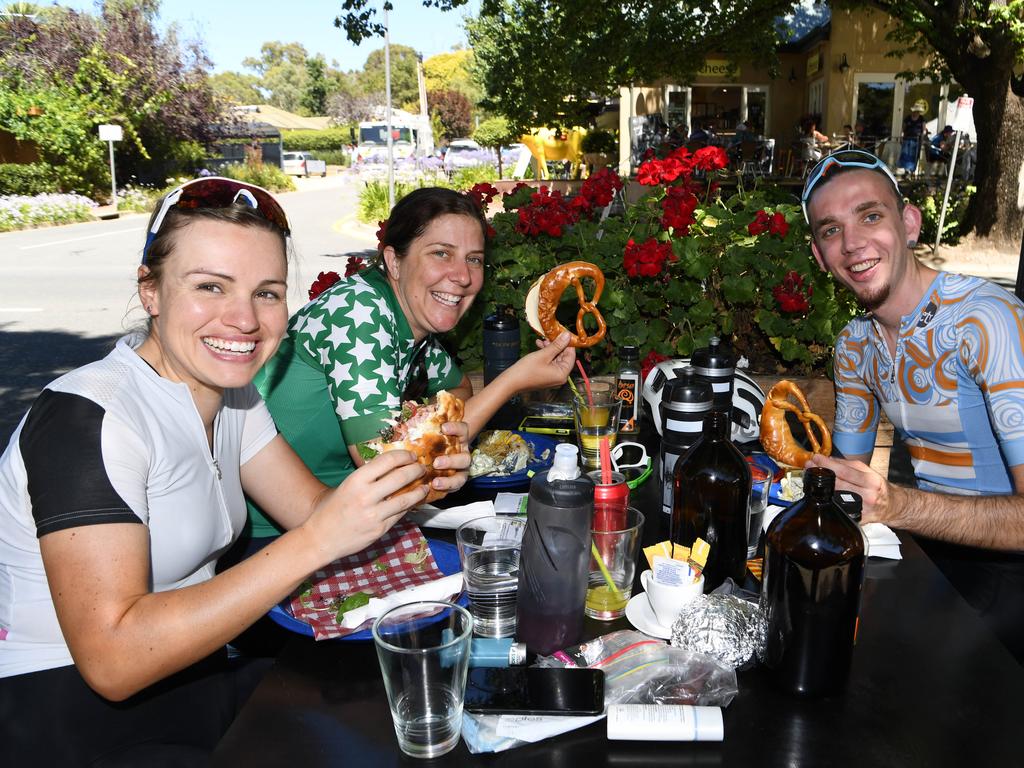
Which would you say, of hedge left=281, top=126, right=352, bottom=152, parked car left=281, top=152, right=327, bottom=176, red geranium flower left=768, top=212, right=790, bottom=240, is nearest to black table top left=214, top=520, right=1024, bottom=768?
red geranium flower left=768, top=212, right=790, bottom=240

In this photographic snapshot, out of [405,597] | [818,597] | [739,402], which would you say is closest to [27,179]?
[739,402]

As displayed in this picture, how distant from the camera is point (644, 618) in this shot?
1588 mm

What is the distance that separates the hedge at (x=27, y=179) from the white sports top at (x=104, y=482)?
27.9m

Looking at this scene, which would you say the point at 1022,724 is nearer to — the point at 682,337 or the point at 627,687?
the point at 627,687

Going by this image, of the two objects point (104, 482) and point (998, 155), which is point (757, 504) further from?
point (998, 155)

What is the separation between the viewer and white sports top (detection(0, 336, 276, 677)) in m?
1.48

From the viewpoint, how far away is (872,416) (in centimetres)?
291

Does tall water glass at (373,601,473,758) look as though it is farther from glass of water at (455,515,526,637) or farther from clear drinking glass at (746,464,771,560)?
clear drinking glass at (746,464,771,560)

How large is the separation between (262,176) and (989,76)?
1098 inches

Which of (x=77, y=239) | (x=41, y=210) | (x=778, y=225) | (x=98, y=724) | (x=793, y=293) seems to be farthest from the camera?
(x=41, y=210)

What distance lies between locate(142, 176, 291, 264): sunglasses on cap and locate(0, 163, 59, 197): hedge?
27.9 meters

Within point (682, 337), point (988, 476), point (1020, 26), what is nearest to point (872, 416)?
point (988, 476)

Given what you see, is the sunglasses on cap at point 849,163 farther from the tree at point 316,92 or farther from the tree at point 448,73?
the tree at point 316,92

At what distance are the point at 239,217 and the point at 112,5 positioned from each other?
4016cm
